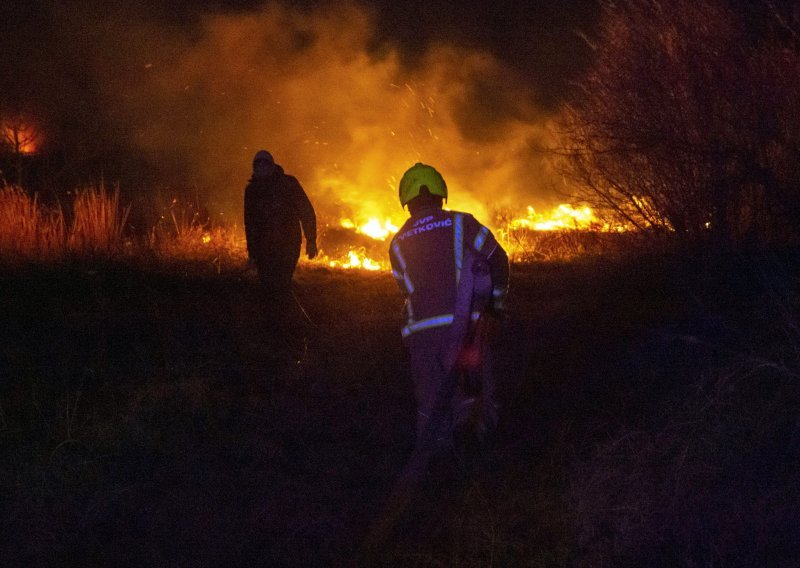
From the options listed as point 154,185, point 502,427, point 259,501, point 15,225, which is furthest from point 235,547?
point 154,185

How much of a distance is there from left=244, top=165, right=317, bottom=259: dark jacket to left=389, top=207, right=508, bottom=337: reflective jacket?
3.08m

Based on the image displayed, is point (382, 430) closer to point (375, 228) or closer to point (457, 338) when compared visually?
point (457, 338)

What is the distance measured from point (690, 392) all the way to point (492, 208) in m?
10.8

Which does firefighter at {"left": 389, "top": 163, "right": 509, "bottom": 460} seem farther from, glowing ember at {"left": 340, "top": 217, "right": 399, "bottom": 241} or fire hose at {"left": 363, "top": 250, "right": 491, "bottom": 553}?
glowing ember at {"left": 340, "top": 217, "right": 399, "bottom": 241}

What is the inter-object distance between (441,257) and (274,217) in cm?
337

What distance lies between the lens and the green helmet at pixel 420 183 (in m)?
4.81

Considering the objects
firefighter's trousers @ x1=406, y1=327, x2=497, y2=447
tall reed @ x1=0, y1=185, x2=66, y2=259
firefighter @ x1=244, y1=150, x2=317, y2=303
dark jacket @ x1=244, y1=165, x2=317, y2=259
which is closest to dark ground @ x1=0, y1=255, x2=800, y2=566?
firefighter's trousers @ x1=406, y1=327, x2=497, y2=447

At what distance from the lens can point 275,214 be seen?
25.2 feet

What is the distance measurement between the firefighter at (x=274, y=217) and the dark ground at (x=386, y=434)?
0.60 meters

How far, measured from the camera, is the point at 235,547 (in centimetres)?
425

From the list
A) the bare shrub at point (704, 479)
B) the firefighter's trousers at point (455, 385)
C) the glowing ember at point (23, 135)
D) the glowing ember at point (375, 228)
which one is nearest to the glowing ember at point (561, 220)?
the glowing ember at point (375, 228)

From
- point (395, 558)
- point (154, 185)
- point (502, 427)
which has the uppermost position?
point (154, 185)

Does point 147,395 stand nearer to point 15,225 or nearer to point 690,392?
point 690,392

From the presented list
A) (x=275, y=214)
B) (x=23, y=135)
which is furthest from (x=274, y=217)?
(x=23, y=135)
